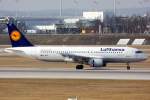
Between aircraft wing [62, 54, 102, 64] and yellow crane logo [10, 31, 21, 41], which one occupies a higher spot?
yellow crane logo [10, 31, 21, 41]

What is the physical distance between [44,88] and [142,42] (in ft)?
412

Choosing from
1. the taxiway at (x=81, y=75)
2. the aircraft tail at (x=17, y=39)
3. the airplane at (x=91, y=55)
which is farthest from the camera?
the aircraft tail at (x=17, y=39)

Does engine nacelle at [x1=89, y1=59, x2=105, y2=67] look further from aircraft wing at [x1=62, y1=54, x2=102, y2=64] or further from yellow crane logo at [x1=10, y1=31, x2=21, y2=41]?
yellow crane logo at [x1=10, y1=31, x2=21, y2=41]

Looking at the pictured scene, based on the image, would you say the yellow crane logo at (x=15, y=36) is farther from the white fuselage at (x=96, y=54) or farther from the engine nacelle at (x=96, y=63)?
the engine nacelle at (x=96, y=63)

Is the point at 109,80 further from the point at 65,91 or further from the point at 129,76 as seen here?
the point at 65,91

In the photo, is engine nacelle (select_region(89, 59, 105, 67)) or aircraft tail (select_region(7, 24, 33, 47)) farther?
aircraft tail (select_region(7, 24, 33, 47))

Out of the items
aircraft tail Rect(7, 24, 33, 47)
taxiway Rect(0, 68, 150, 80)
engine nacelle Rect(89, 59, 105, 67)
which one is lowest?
engine nacelle Rect(89, 59, 105, 67)

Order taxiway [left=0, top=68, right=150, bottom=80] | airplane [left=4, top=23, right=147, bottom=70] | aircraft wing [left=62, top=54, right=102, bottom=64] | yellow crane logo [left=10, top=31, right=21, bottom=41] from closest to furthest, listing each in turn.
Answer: taxiway [left=0, top=68, right=150, bottom=80] → airplane [left=4, top=23, right=147, bottom=70] → aircraft wing [left=62, top=54, right=102, bottom=64] → yellow crane logo [left=10, top=31, right=21, bottom=41]

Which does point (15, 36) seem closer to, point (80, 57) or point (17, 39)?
point (17, 39)

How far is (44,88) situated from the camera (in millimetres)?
50188

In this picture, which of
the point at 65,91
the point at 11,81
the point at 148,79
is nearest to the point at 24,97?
the point at 65,91

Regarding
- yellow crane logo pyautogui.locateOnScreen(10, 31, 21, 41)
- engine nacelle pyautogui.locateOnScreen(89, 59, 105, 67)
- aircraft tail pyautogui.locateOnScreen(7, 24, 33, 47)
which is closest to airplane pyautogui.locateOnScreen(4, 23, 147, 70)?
engine nacelle pyautogui.locateOnScreen(89, 59, 105, 67)

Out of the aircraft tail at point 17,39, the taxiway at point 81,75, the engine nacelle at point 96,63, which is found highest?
the aircraft tail at point 17,39

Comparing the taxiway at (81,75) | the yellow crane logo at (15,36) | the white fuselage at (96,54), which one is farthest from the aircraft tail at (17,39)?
the taxiway at (81,75)
